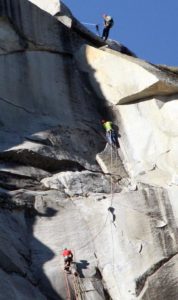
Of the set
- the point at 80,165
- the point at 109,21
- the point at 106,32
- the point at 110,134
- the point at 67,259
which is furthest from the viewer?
the point at 106,32

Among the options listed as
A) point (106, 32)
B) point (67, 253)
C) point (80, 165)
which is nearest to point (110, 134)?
point (80, 165)

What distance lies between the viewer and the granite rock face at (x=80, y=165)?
1552 cm

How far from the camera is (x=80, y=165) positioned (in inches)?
737

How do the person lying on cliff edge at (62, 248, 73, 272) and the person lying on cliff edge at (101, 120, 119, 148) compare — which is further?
the person lying on cliff edge at (101, 120, 119, 148)

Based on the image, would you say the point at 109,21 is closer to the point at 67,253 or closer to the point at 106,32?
the point at 106,32

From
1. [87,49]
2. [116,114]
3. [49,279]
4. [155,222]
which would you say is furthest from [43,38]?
[49,279]

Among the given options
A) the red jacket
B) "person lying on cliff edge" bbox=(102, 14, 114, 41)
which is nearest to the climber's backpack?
"person lying on cliff edge" bbox=(102, 14, 114, 41)

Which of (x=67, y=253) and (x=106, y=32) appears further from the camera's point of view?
(x=106, y=32)

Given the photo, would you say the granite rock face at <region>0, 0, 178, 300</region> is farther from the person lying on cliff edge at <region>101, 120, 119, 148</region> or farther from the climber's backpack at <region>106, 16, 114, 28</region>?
the climber's backpack at <region>106, 16, 114, 28</region>

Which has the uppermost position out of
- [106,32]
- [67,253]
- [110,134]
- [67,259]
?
[106,32]

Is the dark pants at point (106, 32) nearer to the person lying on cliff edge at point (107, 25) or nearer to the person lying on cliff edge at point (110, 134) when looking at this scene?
the person lying on cliff edge at point (107, 25)

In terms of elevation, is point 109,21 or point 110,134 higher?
point 109,21

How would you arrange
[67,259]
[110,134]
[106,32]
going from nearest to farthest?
[67,259], [110,134], [106,32]

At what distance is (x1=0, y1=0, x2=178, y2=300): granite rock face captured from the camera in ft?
50.9
